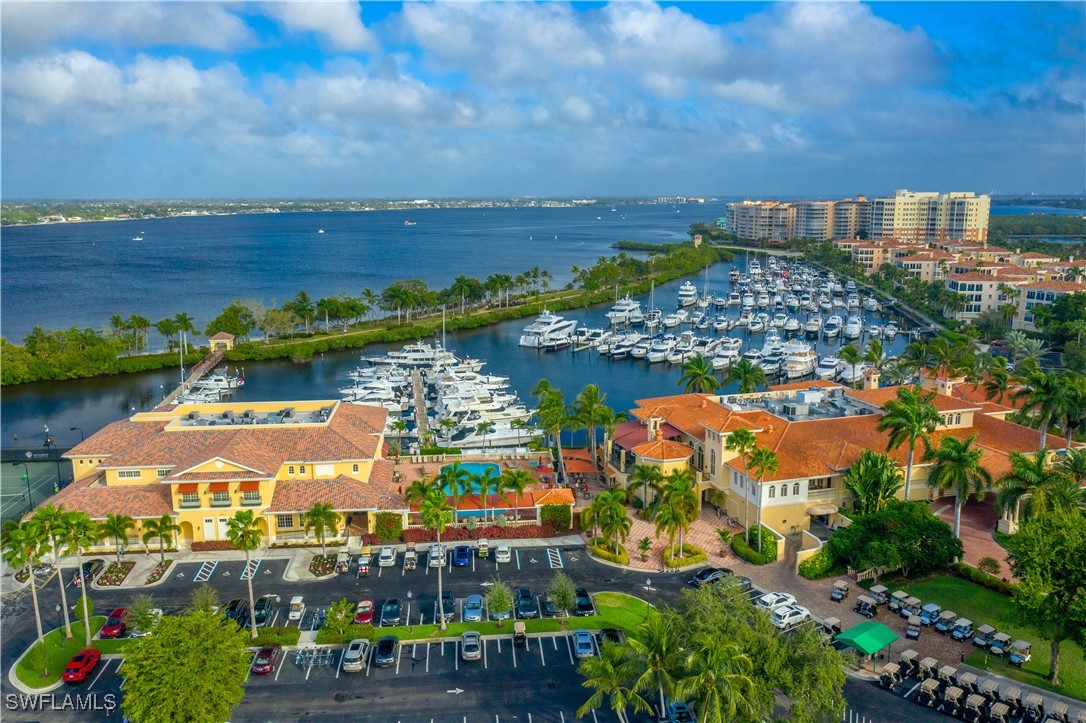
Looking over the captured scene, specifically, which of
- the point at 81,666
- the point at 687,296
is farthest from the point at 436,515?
the point at 687,296

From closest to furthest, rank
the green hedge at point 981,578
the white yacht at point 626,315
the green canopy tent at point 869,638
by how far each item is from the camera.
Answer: the green canopy tent at point 869,638, the green hedge at point 981,578, the white yacht at point 626,315

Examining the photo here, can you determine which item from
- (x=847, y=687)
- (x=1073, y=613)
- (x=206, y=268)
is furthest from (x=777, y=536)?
(x=206, y=268)

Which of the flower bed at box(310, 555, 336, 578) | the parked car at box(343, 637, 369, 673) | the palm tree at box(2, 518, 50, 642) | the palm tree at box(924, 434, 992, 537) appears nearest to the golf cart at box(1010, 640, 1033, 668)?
the palm tree at box(924, 434, 992, 537)

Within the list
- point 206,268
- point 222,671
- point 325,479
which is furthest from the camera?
point 206,268

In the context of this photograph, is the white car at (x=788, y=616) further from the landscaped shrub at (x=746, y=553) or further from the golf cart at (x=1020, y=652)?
the golf cart at (x=1020, y=652)

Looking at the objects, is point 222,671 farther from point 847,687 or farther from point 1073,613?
point 1073,613

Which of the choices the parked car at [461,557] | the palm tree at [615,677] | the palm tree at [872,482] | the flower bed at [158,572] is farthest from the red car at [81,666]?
the palm tree at [872,482]
